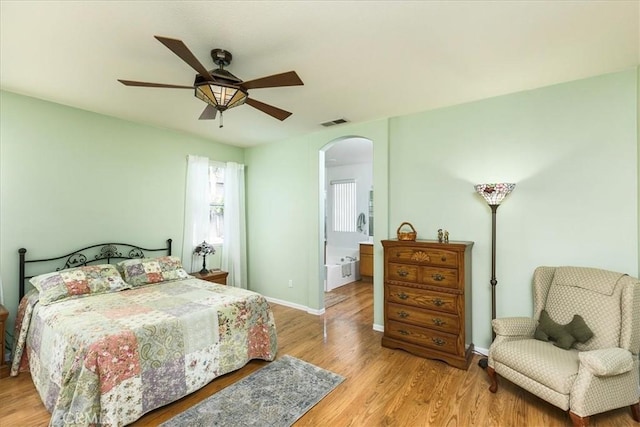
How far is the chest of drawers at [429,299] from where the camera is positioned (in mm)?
2910

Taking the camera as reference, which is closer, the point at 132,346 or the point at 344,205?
the point at 132,346

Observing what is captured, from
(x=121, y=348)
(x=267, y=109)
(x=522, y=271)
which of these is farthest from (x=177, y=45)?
(x=522, y=271)

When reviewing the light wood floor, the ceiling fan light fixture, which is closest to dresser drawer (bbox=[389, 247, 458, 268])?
the light wood floor

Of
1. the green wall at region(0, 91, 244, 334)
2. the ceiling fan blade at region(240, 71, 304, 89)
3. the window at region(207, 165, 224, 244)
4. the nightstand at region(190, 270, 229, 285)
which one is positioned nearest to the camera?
the ceiling fan blade at region(240, 71, 304, 89)

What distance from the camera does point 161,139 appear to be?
4.20m

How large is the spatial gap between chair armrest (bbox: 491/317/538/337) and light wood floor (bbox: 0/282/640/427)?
1.63ft

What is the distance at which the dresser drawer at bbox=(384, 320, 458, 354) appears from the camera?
295 cm

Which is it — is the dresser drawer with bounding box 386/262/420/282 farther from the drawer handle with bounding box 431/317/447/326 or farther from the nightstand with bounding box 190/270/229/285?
the nightstand with bounding box 190/270/229/285

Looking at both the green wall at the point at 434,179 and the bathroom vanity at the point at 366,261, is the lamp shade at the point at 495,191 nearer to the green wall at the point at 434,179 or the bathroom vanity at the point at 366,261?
the green wall at the point at 434,179

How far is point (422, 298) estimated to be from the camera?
3.12 meters

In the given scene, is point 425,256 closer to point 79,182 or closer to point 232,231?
point 232,231

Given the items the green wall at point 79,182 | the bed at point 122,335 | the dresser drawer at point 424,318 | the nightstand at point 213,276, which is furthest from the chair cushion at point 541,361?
the green wall at point 79,182

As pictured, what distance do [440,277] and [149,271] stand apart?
3391 millimetres

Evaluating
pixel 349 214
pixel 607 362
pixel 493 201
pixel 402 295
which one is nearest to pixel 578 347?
pixel 607 362
